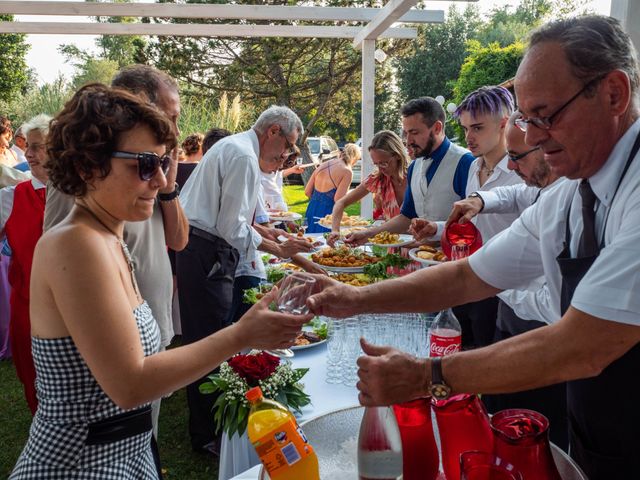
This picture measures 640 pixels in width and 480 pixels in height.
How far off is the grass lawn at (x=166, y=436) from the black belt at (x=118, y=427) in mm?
2142

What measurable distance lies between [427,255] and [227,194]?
4.66 ft

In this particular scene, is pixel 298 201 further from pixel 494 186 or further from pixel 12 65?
pixel 494 186

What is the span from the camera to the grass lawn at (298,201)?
15.1 metres

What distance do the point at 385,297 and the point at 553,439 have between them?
1.14 m

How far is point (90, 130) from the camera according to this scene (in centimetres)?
151

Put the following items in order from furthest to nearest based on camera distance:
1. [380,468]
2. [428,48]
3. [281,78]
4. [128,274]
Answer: [428,48], [281,78], [128,274], [380,468]

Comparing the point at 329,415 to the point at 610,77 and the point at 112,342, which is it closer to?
the point at 112,342

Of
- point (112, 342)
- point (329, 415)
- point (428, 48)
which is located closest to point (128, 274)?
point (112, 342)

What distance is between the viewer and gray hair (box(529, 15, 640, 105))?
1351 millimetres

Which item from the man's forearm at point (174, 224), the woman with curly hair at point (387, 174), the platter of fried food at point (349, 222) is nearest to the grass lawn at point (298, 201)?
the platter of fried food at point (349, 222)

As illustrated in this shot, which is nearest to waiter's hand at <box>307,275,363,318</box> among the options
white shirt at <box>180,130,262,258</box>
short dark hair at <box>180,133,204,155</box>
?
white shirt at <box>180,130,262,258</box>

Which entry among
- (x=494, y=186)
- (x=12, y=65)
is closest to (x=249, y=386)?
(x=494, y=186)

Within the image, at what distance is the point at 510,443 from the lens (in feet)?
3.21

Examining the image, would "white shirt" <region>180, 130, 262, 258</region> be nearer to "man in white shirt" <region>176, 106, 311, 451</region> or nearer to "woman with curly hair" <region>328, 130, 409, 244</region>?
"man in white shirt" <region>176, 106, 311, 451</region>
